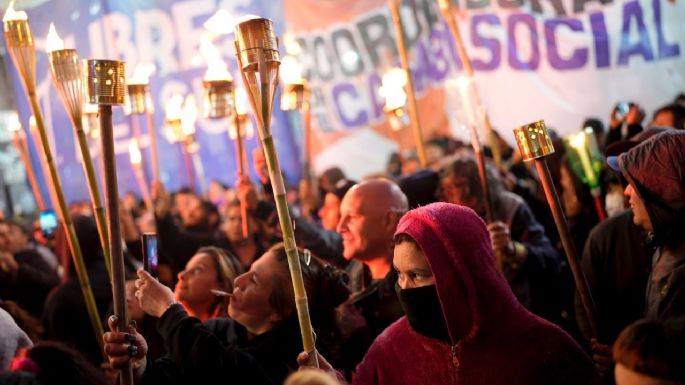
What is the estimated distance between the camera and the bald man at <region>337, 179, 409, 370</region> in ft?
13.1

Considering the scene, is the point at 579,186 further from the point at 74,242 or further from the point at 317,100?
the point at 317,100

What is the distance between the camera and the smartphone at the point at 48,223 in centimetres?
791

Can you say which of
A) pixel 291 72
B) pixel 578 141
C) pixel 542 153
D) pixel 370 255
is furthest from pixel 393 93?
pixel 542 153

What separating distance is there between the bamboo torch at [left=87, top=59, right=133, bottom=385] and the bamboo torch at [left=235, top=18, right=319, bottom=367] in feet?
1.37

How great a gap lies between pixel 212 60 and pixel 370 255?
4.44 feet

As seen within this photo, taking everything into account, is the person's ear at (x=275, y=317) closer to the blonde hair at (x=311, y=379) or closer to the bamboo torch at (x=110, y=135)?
the bamboo torch at (x=110, y=135)

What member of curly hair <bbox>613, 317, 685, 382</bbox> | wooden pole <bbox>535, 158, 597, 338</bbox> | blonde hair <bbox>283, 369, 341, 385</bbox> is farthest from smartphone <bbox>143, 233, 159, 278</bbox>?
curly hair <bbox>613, 317, 685, 382</bbox>

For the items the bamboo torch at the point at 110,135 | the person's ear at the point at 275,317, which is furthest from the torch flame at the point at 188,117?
the bamboo torch at the point at 110,135

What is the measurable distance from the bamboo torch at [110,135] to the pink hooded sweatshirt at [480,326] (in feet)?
3.16

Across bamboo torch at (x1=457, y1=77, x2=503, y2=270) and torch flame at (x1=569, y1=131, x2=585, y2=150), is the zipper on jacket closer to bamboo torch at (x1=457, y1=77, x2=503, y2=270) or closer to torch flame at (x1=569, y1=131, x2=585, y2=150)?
bamboo torch at (x1=457, y1=77, x2=503, y2=270)

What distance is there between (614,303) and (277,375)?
171 cm

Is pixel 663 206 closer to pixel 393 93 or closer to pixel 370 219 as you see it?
pixel 370 219

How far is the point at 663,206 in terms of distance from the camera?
3.15 meters

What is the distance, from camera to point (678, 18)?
733 centimetres
